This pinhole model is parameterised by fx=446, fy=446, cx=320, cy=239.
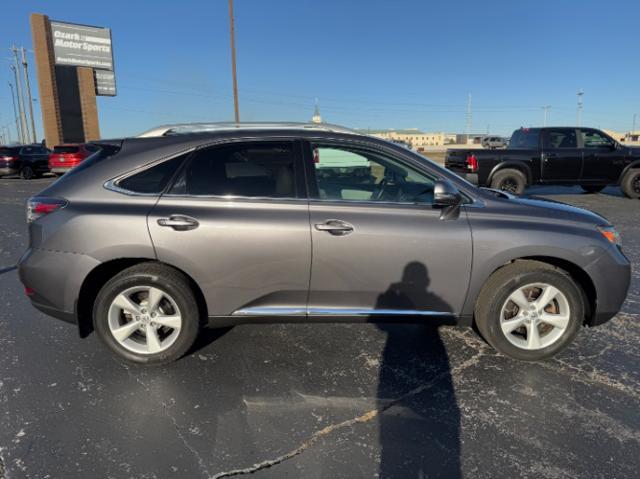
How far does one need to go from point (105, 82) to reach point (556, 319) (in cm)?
4380

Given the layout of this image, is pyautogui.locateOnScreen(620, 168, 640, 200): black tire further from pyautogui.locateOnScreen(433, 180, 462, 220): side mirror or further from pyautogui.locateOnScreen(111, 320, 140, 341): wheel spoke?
pyautogui.locateOnScreen(111, 320, 140, 341): wheel spoke

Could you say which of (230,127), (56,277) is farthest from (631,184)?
(56,277)

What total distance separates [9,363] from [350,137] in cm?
308

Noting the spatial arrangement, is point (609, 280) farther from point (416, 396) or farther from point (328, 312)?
point (328, 312)

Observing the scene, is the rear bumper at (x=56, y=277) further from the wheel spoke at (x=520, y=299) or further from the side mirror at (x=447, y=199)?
the wheel spoke at (x=520, y=299)

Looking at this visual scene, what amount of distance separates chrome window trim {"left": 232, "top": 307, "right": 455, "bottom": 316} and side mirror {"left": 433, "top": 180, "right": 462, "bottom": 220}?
2.31ft

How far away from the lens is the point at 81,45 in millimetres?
36688

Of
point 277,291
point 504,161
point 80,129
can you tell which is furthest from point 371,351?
point 80,129

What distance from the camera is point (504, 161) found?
1087 centimetres

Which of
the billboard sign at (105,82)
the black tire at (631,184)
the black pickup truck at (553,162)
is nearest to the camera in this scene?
the black pickup truck at (553,162)

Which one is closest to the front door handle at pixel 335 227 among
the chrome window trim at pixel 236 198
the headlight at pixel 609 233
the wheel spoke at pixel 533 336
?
the chrome window trim at pixel 236 198

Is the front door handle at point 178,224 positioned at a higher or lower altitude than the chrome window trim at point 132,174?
lower

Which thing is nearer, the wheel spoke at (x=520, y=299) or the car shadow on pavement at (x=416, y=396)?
the car shadow on pavement at (x=416, y=396)

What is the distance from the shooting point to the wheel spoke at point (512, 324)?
3270 millimetres
